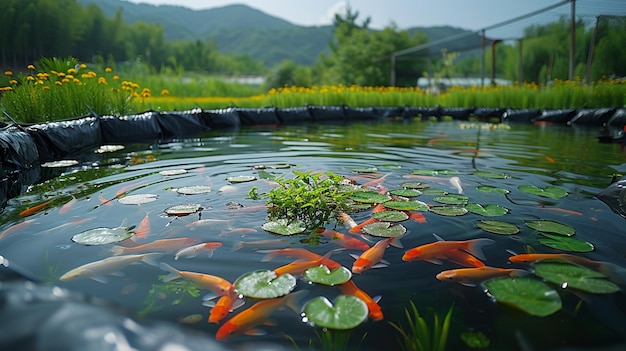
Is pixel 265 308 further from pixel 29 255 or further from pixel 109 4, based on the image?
pixel 109 4

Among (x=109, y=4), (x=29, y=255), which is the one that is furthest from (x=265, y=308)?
(x=109, y=4)

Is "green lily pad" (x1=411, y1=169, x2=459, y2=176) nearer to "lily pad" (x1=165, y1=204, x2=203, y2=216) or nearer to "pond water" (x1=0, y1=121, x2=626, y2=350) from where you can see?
"pond water" (x1=0, y1=121, x2=626, y2=350)

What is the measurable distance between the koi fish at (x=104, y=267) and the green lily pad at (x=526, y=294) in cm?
127

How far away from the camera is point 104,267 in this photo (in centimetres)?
152

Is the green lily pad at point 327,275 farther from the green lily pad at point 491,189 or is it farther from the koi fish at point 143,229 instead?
the green lily pad at point 491,189

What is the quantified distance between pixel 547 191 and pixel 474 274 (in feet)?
4.78

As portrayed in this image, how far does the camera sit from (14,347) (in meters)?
0.66

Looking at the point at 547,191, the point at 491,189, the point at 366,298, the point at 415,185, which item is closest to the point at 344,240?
the point at 366,298

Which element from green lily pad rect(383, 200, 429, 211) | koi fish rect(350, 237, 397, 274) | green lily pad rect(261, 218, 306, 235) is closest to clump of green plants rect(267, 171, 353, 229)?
green lily pad rect(261, 218, 306, 235)

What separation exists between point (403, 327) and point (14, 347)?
3.08 feet

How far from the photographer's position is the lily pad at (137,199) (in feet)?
7.64

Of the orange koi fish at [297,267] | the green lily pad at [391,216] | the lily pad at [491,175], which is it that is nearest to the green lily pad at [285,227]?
the orange koi fish at [297,267]

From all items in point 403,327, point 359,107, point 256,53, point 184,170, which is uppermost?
point 256,53

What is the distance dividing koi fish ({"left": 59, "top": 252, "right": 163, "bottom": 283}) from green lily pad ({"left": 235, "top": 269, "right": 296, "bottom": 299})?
1.42 ft
